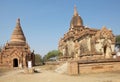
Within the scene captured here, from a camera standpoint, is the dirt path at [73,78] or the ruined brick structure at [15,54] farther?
the ruined brick structure at [15,54]

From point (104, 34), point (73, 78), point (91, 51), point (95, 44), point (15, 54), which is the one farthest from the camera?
point (15, 54)

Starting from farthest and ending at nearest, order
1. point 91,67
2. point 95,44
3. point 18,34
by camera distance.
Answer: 1. point 18,34
2. point 95,44
3. point 91,67

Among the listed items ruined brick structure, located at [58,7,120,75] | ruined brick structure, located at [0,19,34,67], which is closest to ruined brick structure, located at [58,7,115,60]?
ruined brick structure, located at [58,7,120,75]

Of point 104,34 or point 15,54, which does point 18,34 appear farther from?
point 104,34

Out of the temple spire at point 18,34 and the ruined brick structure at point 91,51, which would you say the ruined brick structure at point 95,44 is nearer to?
the ruined brick structure at point 91,51

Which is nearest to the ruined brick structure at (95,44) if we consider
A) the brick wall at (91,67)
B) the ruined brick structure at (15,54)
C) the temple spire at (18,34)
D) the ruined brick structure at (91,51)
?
the ruined brick structure at (91,51)

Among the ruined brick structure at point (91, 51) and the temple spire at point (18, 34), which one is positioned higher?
the temple spire at point (18, 34)

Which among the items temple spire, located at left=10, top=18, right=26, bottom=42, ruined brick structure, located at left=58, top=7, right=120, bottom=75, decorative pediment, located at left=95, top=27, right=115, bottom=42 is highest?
temple spire, located at left=10, top=18, right=26, bottom=42

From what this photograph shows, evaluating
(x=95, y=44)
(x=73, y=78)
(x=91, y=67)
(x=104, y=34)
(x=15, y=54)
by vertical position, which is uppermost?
(x=104, y=34)

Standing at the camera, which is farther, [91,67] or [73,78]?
[91,67]

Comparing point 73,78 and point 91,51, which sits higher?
point 91,51

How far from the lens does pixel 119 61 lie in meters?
20.7

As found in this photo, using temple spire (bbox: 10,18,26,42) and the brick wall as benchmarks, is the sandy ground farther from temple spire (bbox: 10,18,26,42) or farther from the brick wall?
temple spire (bbox: 10,18,26,42)

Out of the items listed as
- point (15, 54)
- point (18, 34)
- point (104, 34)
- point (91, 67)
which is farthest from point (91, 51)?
point (18, 34)
